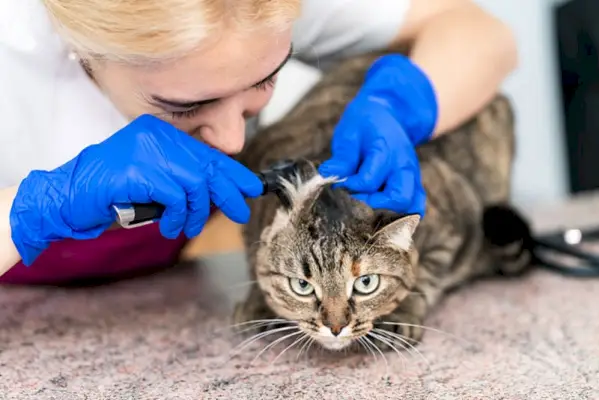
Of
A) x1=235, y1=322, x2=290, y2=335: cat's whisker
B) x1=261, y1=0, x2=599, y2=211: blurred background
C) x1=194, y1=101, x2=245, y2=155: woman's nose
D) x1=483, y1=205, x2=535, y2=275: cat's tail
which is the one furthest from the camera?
x1=261, y1=0, x2=599, y2=211: blurred background

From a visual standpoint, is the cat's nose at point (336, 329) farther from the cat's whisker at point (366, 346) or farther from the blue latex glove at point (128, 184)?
the blue latex glove at point (128, 184)

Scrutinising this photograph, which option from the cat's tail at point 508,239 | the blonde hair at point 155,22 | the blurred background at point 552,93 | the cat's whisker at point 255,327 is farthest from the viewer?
the blurred background at point 552,93

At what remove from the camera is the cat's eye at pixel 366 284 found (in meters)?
1.05

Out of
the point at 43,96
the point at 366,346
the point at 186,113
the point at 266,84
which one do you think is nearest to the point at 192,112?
the point at 186,113

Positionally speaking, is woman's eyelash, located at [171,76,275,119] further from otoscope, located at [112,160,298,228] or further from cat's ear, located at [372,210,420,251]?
cat's ear, located at [372,210,420,251]

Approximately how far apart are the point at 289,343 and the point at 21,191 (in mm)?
461

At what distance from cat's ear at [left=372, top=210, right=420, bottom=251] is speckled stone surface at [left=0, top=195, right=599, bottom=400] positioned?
6.6 inches

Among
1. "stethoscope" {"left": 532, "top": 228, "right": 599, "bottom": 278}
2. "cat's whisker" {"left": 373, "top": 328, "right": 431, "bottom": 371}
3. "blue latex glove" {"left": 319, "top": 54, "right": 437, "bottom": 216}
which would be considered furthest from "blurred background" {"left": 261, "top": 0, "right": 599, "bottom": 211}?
"cat's whisker" {"left": 373, "top": 328, "right": 431, "bottom": 371}

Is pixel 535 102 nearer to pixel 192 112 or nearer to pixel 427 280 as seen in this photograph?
pixel 427 280

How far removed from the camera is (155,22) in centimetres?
86

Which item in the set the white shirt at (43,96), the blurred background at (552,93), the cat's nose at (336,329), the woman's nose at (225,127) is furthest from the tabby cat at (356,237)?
the blurred background at (552,93)

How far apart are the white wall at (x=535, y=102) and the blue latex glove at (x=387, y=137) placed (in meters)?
0.92

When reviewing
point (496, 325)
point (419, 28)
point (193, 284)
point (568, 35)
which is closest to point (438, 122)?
point (419, 28)

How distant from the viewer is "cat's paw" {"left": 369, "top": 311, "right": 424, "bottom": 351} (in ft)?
3.55
